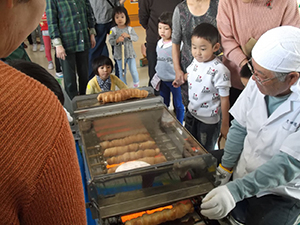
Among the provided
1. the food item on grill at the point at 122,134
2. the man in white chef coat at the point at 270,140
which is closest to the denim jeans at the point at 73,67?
the food item on grill at the point at 122,134

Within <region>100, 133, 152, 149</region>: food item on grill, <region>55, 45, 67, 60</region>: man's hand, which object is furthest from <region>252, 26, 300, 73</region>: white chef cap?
<region>55, 45, 67, 60</region>: man's hand

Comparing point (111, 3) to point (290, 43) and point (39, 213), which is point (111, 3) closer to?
point (290, 43)

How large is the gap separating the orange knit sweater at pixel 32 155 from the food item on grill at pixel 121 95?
4.28 feet

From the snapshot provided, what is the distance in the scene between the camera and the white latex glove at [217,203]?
1.17m

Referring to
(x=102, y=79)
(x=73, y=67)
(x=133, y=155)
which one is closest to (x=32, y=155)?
(x=133, y=155)

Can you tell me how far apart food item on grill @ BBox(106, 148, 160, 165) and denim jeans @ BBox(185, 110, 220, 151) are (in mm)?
850

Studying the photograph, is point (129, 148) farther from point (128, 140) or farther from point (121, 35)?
point (121, 35)

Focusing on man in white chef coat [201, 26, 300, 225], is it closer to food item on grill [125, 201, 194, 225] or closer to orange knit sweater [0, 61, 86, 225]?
food item on grill [125, 201, 194, 225]

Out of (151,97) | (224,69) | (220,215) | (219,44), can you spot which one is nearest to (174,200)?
(220,215)

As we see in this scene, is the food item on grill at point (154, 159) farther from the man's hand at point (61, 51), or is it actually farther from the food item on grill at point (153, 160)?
the man's hand at point (61, 51)

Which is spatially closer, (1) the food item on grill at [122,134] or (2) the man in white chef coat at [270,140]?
(2) the man in white chef coat at [270,140]

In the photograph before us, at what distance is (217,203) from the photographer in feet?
3.85

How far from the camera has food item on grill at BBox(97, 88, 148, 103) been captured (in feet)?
6.11

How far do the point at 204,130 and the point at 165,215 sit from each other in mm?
1124
